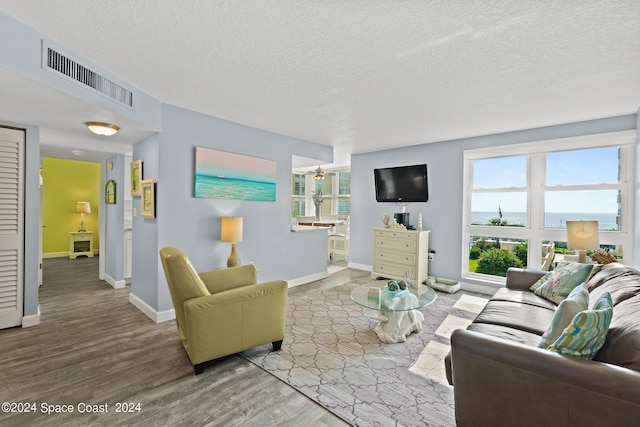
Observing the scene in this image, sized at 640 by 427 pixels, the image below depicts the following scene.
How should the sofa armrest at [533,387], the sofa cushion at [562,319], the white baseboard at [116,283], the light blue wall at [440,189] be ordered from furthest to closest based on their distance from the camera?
1. the white baseboard at [116,283]
2. the light blue wall at [440,189]
3. the sofa cushion at [562,319]
4. the sofa armrest at [533,387]

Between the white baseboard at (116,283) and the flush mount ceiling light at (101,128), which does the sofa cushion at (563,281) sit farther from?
the white baseboard at (116,283)

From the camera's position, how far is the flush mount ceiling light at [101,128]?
289 centimetres

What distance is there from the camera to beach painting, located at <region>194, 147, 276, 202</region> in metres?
3.54

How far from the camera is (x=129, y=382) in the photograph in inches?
83.7

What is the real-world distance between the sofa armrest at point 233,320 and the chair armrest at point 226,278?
486 mm

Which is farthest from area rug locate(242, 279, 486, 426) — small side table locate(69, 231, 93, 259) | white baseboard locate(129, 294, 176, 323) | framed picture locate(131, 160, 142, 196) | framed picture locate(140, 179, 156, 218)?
small side table locate(69, 231, 93, 259)

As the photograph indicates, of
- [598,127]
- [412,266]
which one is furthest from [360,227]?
[598,127]

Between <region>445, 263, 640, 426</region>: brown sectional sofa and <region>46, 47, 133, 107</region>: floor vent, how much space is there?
3.24m

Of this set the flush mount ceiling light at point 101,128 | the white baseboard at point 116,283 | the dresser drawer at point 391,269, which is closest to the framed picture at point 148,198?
the flush mount ceiling light at point 101,128

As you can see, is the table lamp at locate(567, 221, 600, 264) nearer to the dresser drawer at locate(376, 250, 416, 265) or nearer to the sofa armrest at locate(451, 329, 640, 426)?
the dresser drawer at locate(376, 250, 416, 265)

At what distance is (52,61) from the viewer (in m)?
2.06

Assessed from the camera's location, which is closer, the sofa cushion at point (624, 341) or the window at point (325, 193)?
the sofa cushion at point (624, 341)

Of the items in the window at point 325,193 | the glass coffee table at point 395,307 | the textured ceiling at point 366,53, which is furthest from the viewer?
the window at point 325,193

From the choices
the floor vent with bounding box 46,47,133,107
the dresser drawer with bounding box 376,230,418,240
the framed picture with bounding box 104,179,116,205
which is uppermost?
the floor vent with bounding box 46,47,133,107
